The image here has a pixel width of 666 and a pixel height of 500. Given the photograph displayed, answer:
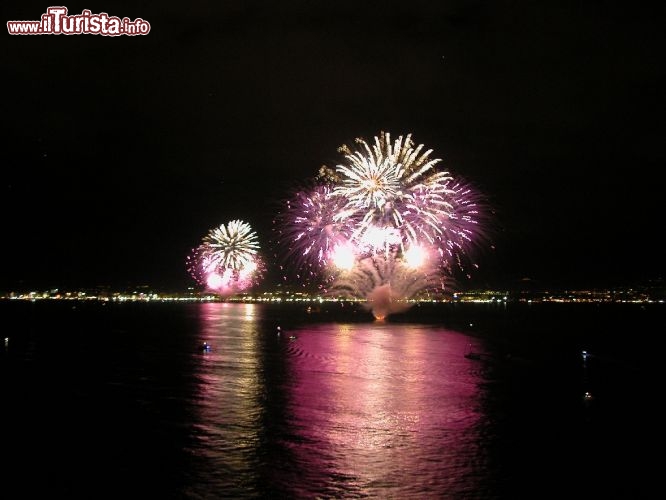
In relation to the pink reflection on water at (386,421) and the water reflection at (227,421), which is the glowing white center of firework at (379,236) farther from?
the water reflection at (227,421)

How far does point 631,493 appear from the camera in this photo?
17188 mm

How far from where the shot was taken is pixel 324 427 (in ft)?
75.5

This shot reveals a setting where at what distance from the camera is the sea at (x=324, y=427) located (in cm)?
1706

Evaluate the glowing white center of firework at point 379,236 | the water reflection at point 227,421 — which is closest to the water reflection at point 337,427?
the water reflection at point 227,421

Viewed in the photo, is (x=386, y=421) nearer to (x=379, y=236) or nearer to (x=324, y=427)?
A: (x=324, y=427)

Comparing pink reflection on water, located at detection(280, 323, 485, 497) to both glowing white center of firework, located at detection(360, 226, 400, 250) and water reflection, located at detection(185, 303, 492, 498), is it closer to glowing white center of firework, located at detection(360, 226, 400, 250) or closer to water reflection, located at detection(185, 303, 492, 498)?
water reflection, located at detection(185, 303, 492, 498)

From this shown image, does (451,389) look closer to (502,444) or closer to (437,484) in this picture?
(502,444)

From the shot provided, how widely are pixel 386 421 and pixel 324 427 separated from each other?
2.41 meters

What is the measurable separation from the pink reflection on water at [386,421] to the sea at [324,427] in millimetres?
87

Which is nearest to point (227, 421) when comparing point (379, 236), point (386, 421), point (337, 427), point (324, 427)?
point (324, 427)

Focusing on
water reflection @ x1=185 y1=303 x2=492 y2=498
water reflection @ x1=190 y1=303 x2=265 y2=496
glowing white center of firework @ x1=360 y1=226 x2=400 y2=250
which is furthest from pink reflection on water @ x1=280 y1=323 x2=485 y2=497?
glowing white center of firework @ x1=360 y1=226 x2=400 y2=250

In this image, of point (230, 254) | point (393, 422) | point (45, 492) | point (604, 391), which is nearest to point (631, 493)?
point (393, 422)

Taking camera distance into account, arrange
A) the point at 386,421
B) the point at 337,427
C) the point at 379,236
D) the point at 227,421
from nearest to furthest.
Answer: the point at 337,427 → the point at 227,421 → the point at 386,421 → the point at 379,236

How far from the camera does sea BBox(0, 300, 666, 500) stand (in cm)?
1706
